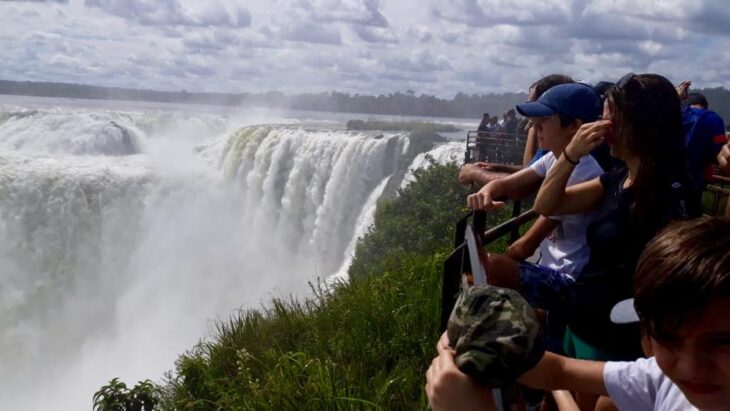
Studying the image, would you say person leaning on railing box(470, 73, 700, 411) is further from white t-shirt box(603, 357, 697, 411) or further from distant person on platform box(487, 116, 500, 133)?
distant person on platform box(487, 116, 500, 133)

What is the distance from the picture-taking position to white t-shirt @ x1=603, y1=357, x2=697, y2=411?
1.62m

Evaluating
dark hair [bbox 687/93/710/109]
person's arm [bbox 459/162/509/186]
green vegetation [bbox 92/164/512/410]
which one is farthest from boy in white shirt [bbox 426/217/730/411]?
dark hair [bbox 687/93/710/109]

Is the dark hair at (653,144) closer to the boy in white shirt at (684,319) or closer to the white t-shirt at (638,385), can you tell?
the white t-shirt at (638,385)

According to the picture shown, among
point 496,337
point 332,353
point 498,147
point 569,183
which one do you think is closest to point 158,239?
point 498,147

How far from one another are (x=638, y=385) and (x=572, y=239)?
1.10 metres

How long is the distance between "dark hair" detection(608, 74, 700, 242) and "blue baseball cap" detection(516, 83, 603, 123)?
0.42 meters

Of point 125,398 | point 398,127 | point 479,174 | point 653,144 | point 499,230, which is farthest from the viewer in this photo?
point 398,127

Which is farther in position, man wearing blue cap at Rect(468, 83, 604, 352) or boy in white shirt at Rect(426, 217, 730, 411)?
man wearing blue cap at Rect(468, 83, 604, 352)

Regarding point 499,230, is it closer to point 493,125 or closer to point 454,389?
point 454,389

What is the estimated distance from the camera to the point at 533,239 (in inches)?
114

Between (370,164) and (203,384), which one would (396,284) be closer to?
(203,384)

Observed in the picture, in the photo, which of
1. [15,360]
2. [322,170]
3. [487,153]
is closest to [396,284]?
[487,153]

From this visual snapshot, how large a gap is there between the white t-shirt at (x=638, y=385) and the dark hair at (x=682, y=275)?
0.39 meters

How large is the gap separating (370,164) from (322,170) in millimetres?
2246
